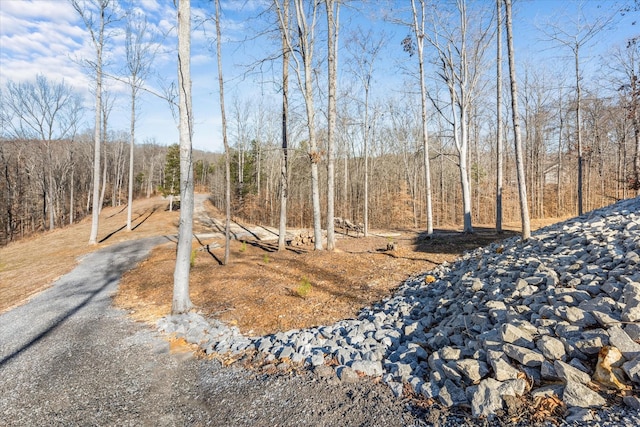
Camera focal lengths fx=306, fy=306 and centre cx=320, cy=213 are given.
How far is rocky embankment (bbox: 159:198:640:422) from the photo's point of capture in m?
2.24

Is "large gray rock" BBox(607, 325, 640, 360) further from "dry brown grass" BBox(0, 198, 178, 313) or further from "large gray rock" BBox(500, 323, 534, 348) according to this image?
"dry brown grass" BBox(0, 198, 178, 313)

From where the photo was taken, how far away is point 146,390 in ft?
10.4

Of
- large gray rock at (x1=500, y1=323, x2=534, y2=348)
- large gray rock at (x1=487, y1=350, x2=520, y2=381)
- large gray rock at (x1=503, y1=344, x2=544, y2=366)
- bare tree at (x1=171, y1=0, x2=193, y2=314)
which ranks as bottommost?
large gray rock at (x1=487, y1=350, x2=520, y2=381)

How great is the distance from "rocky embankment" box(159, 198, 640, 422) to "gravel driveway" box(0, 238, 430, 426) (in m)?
0.31

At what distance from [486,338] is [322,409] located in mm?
1654

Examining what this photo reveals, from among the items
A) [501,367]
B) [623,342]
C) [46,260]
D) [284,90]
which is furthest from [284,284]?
[46,260]

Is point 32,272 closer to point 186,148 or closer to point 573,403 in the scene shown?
point 186,148

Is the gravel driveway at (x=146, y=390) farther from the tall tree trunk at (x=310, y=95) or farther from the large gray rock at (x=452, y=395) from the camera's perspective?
the tall tree trunk at (x=310, y=95)

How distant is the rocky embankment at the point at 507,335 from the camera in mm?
2244

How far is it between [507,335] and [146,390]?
359 cm

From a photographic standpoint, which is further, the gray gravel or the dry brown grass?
the dry brown grass

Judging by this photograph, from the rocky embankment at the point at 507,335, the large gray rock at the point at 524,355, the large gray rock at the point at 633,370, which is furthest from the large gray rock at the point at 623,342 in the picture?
the large gray rock at the point at 524,355

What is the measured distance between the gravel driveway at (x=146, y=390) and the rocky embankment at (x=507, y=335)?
0.31m

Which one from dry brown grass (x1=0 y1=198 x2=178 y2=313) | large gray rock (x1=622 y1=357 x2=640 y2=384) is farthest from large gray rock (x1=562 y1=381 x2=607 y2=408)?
dry brown grass (x1=0 y1=198 x2=178 y2=313)
